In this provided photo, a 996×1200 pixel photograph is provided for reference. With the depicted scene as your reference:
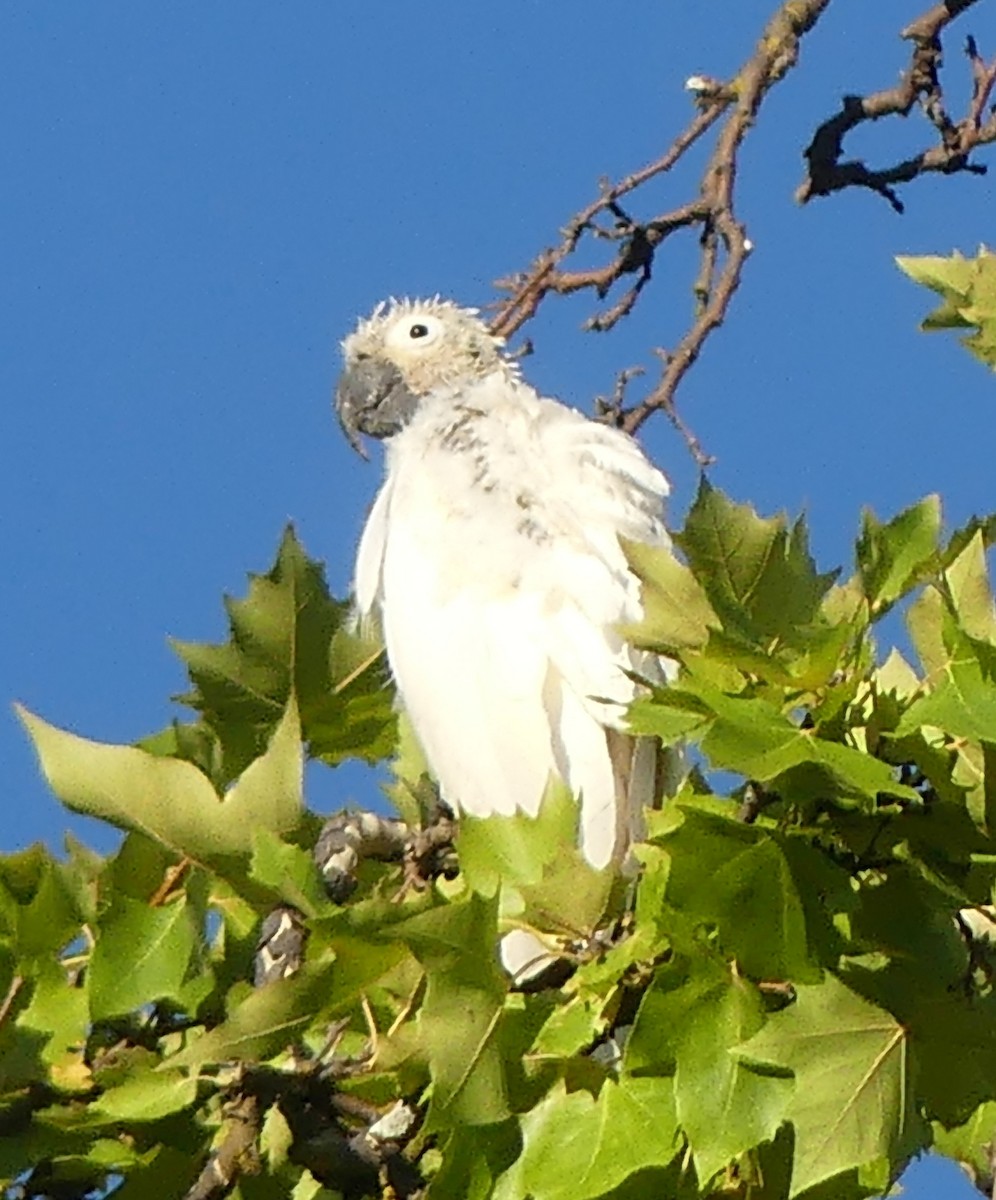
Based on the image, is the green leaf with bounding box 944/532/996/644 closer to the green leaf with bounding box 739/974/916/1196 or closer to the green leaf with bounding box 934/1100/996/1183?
the green leaf with bounding box 739/974/916/1196

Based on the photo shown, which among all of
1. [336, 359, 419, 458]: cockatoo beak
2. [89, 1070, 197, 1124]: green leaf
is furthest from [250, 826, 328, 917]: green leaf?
[336, 359, 419, 458]: cockatoo beak

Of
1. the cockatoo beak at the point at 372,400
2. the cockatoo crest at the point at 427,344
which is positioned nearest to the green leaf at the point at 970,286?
the cockatoo crest at the point at 427,344

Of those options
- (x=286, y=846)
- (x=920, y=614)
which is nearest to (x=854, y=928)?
(x=920, y=614)

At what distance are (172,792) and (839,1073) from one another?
48 cm

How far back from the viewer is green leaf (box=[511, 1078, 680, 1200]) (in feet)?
4.20

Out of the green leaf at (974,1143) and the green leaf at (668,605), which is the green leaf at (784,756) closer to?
the green leaf at (668,605)

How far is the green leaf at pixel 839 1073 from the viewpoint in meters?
1.26

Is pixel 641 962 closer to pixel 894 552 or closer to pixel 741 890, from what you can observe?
pixel 741 890

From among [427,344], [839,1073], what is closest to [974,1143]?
[839,1073]

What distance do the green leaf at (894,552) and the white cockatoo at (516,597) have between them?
120 cm

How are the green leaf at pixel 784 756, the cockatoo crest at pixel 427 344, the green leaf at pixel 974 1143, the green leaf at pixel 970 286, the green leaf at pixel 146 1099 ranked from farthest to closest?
the cockatoo crest at pixel 427 344, the green leaf at pixel 970 286, the green leaf at pixel 974 1143, the green leaf at pixel 146 1099, the green leaf at pixel 784 756

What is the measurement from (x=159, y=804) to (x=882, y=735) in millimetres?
488

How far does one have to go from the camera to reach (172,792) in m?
1.38

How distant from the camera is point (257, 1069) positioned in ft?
4.34
